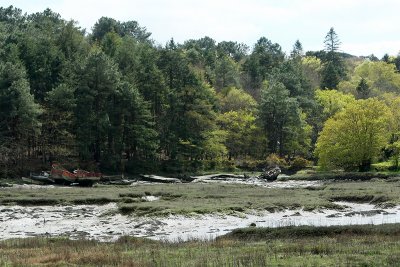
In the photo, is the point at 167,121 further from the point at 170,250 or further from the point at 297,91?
the point at 170,250

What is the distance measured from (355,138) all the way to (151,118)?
110ft

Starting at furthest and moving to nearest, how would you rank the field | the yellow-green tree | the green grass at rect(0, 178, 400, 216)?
the yellow-green tree → the green grass at rect(0, 178, 400, 216) → the field

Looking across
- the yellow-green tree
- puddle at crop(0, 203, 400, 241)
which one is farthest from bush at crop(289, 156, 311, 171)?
puddle at crop(0, 203, 400, 241)

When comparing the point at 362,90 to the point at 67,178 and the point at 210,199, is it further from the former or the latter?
the point at 210,199

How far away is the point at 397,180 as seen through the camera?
61.9 meters

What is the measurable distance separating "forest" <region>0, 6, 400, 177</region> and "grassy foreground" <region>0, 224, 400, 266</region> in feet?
168

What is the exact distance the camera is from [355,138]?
7631cm

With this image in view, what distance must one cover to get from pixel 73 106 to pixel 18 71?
9.84 metres

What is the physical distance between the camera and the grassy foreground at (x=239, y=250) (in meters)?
17.6

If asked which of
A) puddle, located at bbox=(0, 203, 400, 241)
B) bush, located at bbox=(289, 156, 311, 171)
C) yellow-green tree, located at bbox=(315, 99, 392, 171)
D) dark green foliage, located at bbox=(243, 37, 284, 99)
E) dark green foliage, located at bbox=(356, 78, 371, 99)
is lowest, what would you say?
puddle, located at bbox=(0, 203, 400, 241)

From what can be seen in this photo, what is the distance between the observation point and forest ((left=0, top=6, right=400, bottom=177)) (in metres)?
76.2

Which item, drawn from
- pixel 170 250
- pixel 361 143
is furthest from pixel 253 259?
pixel 361 143

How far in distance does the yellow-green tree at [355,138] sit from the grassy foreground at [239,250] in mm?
51236

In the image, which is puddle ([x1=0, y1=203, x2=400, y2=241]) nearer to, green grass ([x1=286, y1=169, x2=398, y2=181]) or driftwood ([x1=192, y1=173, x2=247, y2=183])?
green grass ([x1=286, y1=169, x2=398, y2=181])
